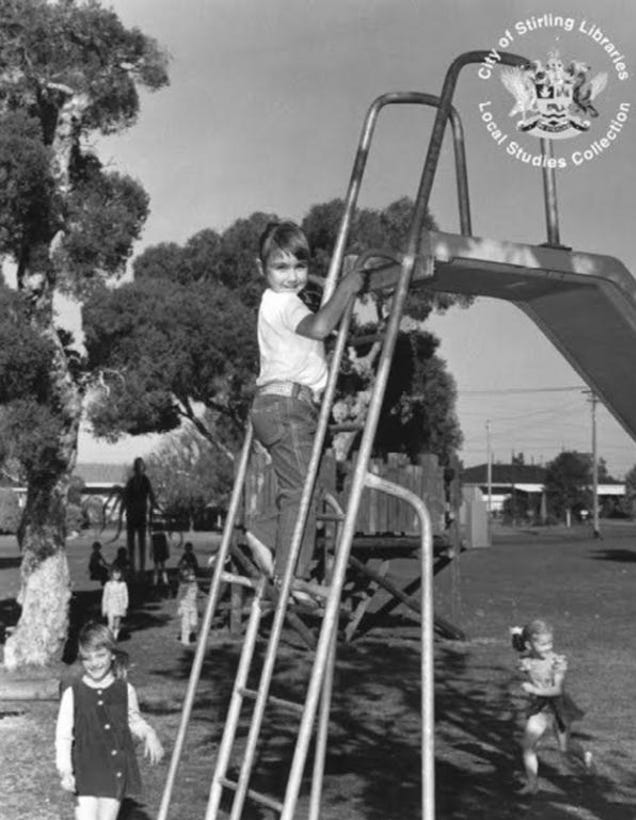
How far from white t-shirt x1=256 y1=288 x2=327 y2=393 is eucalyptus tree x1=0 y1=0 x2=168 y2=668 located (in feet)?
32.9

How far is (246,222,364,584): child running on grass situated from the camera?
5234 millimetres

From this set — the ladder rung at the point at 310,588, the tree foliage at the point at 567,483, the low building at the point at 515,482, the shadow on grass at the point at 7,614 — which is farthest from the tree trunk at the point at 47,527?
the low building at the point at 515,482

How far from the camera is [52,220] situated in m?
15.9

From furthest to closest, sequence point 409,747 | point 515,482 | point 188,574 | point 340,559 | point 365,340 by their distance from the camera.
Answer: point 515,482, point 188,574, point 409,747, point 365,340, point 340,559

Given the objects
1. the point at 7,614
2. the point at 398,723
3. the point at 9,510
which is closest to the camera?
the point at 398,723

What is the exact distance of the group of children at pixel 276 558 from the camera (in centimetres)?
521

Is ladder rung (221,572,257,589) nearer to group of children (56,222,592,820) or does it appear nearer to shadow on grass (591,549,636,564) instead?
group of children (56,222,592,820)

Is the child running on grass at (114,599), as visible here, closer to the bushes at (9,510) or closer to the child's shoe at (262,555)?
the child's shoe at (262,555)

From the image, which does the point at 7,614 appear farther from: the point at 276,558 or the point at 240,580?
the point at 276,558

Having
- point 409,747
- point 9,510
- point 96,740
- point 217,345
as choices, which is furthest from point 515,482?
point 96,740

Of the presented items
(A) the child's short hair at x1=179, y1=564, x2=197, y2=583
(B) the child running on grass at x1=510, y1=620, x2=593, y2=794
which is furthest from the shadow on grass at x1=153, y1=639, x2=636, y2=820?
(A) the child's short hair at x1=179, y1=564, x2=197, y2=583

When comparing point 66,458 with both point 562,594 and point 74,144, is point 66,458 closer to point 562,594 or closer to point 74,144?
point 74,144

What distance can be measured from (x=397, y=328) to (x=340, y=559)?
2.94 feet

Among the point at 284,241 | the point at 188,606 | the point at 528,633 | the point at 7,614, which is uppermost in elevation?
the point at 284,241
